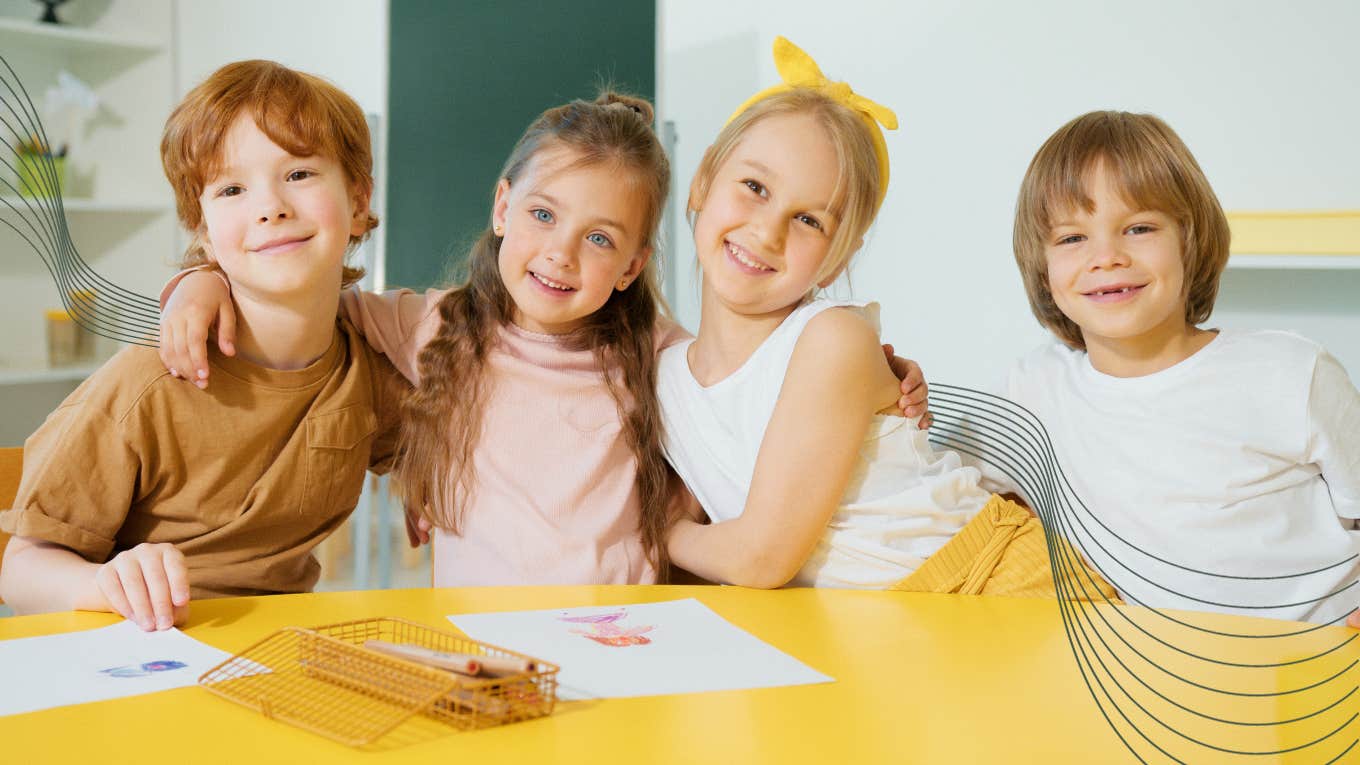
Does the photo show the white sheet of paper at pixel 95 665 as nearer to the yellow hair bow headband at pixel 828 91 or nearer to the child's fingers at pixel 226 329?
the child's fingers at pixel 226 329

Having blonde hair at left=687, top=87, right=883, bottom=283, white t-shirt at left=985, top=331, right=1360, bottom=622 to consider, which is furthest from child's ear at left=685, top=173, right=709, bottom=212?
white t-shirt at left=985, top=331, right=1360, bottom=622

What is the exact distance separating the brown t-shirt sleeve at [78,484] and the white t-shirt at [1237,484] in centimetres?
98

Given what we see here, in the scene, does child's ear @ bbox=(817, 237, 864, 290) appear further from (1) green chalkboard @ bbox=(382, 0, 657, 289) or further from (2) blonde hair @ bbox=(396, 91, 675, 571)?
(1) green chalkboard @ bbox=(382, 0, 657, 289)

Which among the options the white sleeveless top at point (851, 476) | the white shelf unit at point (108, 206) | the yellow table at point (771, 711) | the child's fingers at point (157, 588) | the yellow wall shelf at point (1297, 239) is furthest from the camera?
the white shelf unit at point (108, 206)

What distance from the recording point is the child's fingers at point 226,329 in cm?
124

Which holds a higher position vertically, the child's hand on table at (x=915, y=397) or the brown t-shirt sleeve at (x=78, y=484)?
the child's hand on table at (x=915, y=397)

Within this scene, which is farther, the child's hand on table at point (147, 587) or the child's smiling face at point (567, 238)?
the child's smiling face at point (567, 238)

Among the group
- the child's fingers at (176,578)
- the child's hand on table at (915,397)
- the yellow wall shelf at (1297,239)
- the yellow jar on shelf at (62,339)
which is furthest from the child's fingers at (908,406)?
the yellow jar on shelf at (62,339)

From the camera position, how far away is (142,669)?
84cm

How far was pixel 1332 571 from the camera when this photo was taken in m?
1.43

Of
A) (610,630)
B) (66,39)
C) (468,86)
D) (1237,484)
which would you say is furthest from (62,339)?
(1237,484)

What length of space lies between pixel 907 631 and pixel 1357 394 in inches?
30.7

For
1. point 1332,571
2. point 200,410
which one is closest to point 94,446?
point 200,410

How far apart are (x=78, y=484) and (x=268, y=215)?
32 centimetres
